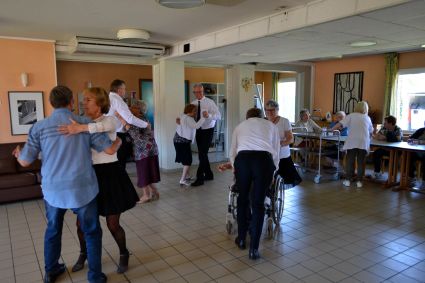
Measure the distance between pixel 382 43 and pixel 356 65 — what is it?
311 cm

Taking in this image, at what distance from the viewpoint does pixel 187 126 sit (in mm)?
5195

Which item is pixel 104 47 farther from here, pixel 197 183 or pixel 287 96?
pixel 287 96

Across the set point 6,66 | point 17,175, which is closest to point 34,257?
point 17,175

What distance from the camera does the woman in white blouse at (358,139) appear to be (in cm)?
527

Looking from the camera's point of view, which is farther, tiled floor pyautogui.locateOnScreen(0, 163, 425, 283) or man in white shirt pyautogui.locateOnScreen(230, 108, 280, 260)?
man in white shirt pyautogui.locateOnScreen(230, 108, 280, 260)

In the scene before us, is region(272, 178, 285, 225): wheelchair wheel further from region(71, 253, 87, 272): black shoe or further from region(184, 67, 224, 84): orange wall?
region(184, 67, 224, 84): orange wall

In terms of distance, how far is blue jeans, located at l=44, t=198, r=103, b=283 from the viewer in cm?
230

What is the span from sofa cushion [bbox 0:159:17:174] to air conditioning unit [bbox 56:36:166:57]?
1.93 metres

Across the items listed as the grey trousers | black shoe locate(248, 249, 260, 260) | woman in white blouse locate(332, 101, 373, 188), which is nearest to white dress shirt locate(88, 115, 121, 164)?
black shoe locate(248, 249, 260, 260)

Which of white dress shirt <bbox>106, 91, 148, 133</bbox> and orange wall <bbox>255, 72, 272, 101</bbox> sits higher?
orange wall <bbox>255, 72, 272, 101</bbox>

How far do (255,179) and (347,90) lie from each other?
6.13 meters

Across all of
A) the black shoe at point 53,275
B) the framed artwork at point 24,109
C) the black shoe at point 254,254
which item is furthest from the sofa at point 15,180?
the black shoe at point 254,254

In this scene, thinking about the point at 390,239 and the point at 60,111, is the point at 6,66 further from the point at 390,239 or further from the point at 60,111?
the point at 390,239

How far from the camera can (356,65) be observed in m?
7.81
